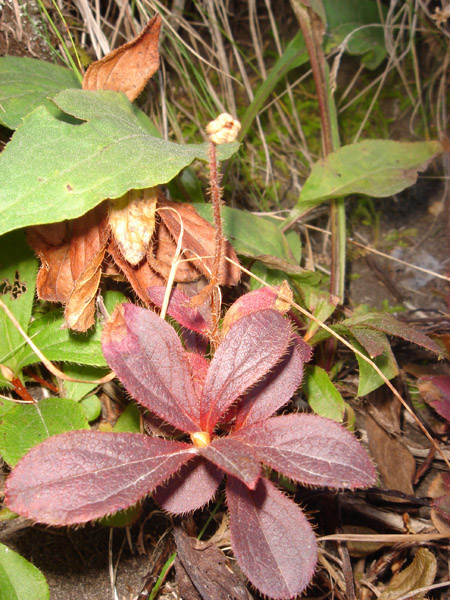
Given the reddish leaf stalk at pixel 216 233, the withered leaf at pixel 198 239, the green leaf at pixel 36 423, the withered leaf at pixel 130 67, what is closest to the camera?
the reddish leaf stalk at pixel 216 233

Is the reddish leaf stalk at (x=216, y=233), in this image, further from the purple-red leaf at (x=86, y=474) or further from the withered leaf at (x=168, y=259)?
the purple-red leaf at (x=86, y=474)

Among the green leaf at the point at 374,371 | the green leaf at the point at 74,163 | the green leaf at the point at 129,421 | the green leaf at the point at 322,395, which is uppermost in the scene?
the green leaf at the point at 74,163

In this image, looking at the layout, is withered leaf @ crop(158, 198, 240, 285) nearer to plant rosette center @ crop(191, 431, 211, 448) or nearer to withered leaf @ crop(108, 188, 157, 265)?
withered leaf @ crop(108, 188, 157, 265)

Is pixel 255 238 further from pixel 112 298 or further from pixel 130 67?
pixel 130 67

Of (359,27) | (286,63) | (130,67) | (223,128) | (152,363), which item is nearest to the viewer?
(223,128)

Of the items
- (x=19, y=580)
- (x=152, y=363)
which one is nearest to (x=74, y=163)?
(x=152, y=363)

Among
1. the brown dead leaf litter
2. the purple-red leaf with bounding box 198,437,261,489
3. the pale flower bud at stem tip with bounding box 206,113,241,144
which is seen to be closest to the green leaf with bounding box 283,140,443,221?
the brown dead leaf litter

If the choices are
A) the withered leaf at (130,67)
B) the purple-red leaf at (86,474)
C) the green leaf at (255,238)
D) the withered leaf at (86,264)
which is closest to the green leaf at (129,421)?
the withered leaf at (86,264)
